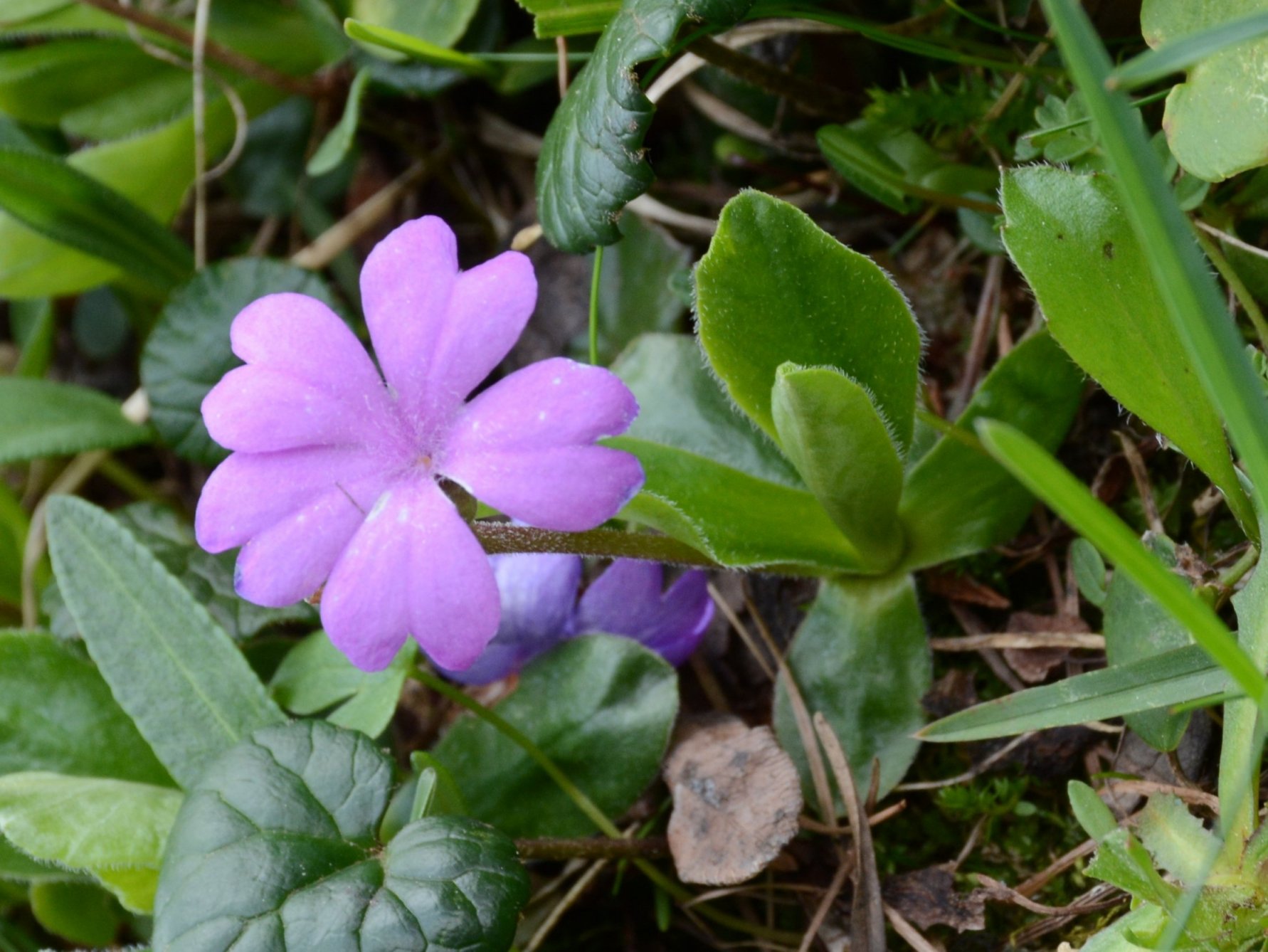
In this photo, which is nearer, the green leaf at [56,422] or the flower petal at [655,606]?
the flower petal at [655,606]

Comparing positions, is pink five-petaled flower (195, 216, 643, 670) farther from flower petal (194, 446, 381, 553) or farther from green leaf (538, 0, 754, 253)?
green leaf (538, 0, 754, 253)

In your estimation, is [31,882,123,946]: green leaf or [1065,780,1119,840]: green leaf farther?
[31,882,123,946]: green leaf

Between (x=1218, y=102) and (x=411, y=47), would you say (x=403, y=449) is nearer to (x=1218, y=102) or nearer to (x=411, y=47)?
(x=411, y=47)

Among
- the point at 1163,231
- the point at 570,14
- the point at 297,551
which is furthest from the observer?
the point at 570,14

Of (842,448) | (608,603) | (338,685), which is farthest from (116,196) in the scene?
(842,448)

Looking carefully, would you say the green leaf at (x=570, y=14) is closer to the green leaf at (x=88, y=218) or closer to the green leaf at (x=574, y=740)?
the green leaf at (x=574, y=740)

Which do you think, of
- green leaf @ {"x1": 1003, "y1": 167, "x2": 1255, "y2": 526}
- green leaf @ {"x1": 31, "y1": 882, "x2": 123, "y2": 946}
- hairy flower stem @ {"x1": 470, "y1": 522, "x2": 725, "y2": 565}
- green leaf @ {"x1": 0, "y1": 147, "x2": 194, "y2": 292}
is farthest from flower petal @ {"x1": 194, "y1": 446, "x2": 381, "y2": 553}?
green leaf @ {"x1": 0, "y1": 147, "x2": 194, "y2": 292}

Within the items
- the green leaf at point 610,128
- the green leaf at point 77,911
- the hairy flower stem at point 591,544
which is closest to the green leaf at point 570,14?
the green leaf at point 610,128
